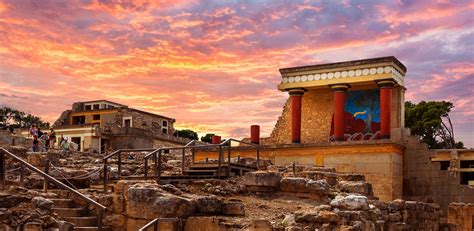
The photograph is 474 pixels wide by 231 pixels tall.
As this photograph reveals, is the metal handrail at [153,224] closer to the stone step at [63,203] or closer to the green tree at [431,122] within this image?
the stone step at [63,203]

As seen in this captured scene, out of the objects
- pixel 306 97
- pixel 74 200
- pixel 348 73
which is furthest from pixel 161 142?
pixel 74 200

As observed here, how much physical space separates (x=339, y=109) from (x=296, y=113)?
2.60 m

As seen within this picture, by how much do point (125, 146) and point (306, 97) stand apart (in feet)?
53.1

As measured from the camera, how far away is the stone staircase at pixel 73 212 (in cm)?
1300

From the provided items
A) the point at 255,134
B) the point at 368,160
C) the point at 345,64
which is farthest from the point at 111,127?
the point at 368,160

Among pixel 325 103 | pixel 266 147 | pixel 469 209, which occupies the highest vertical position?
pixel 325 103

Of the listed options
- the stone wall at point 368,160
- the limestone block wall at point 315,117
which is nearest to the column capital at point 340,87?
the limestone block wall at point 315,117

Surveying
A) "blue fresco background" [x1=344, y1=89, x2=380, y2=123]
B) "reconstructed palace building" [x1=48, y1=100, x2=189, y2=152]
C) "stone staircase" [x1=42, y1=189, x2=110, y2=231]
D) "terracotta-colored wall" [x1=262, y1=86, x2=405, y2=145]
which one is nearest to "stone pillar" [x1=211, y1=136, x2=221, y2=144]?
"terracotta-colored wall" [x1=262, y1=86, x2=405, y2=145]

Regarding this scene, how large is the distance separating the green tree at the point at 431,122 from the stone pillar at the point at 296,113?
25.9m

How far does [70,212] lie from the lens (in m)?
13.4

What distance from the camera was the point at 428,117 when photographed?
56.6 m

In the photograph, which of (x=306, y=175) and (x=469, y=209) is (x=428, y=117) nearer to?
(x=469, y=209)

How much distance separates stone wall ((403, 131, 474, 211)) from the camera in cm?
2786

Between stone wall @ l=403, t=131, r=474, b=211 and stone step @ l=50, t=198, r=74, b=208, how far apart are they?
18.9 meters
